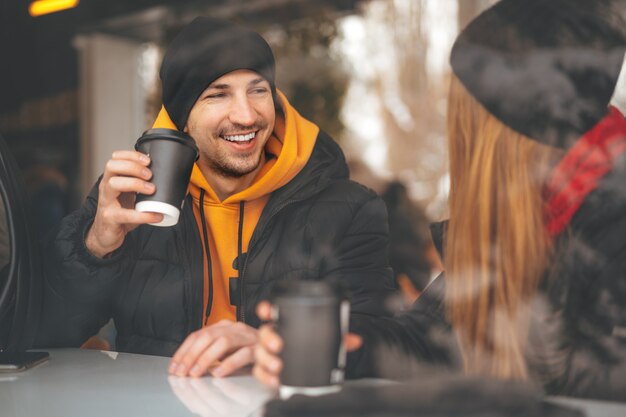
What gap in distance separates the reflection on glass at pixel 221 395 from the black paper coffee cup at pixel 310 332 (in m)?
0.07

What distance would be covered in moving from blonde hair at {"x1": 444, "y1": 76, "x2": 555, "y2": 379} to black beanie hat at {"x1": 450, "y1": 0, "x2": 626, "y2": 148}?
0.10 feet

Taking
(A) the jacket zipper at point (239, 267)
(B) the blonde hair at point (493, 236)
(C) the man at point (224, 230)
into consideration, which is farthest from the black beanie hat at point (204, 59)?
(B) the blonde hair at point (493, 236)

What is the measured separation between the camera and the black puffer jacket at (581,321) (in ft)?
3.47

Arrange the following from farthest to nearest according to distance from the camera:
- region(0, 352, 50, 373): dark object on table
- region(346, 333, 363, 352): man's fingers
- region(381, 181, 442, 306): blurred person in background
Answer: region(381, 181, 442, 306): blurred person in background < region(0, 352, 50, 373): dark object on table < region(346, 333, 363, 352): man's fingers

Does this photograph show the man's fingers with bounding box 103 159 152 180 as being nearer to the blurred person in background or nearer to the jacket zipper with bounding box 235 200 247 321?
the jacket zipper with bounding box 235 200 247 321

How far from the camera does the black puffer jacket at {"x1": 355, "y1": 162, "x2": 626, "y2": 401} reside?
3.47ft

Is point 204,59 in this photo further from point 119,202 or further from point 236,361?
point 236,361

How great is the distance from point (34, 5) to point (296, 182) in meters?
0.83

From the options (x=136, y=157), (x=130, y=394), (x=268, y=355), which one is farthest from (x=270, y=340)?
(x=136, y=157)

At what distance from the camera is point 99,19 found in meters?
1.80

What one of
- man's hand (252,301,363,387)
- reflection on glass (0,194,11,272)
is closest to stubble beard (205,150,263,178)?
reflection on glass (0,194,11,272)

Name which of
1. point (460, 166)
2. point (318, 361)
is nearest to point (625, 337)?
point (460, 166)

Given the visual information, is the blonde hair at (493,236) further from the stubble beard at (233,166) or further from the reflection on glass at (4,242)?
the reflection on glass at (4,242)

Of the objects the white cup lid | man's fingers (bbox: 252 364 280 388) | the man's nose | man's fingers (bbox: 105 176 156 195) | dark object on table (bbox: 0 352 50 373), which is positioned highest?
the man's nose
